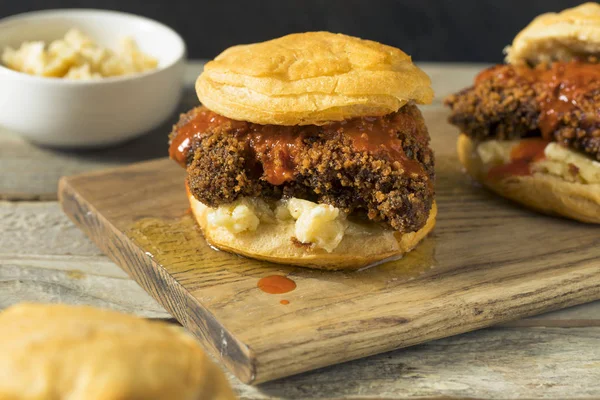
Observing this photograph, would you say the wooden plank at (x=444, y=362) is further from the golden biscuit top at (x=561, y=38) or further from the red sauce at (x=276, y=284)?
the golden biscuit top at (x=561, y=38)

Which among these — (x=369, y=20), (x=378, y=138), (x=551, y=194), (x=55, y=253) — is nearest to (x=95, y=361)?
(x=378, y=138)

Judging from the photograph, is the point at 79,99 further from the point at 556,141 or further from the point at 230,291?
the point at 556,141

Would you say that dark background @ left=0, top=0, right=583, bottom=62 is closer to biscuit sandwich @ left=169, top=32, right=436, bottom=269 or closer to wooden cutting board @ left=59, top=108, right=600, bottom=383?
wooden cutting board @ left=59, top=108, right=600, bottom=383

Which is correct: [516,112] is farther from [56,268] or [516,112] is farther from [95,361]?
[95,361]

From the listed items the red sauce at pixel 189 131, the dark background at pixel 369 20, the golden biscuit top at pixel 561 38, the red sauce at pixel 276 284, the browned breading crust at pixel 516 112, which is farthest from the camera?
the dark background at pixel 369 20

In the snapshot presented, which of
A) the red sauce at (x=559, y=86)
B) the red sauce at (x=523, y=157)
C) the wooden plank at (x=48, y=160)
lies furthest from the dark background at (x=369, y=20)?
the red sauce at (x=523, y=157)

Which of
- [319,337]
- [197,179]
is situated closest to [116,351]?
[319,337]
